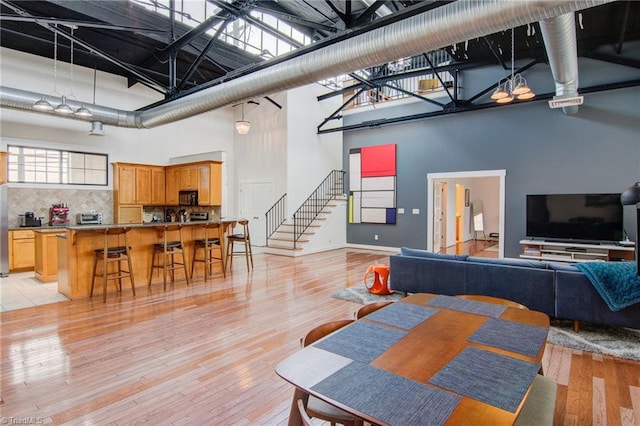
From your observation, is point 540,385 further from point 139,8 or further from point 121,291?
point 139,8

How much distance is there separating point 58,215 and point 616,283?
9741mm

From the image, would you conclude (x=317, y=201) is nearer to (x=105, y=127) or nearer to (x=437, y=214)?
(x=437, y=214)

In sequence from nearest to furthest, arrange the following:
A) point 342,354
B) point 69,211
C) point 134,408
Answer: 1. point 342,354
2. point 134,408
3. point 69,211

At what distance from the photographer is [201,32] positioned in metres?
5.34

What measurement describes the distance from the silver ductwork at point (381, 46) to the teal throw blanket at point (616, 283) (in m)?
2.52

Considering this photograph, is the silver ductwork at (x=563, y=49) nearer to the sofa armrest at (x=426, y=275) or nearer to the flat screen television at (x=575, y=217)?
the flat screen television at (x=575, y=217)

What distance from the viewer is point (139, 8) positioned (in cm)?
586

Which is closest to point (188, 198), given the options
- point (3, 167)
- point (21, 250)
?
point (21, 250)

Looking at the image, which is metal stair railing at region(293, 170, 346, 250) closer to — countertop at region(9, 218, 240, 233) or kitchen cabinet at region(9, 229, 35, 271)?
countertop at region(9, 218, 240, 233)

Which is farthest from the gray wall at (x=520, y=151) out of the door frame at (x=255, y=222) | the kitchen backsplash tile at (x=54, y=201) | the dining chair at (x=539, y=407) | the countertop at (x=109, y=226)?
the kitchen backsplash tile at (x=54, y=201)

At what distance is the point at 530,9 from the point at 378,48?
1.46 metres

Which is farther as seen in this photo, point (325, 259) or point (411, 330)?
point (325, 259)

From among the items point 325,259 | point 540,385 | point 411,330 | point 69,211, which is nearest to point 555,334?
point 540,385

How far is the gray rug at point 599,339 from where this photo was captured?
3.24 m
